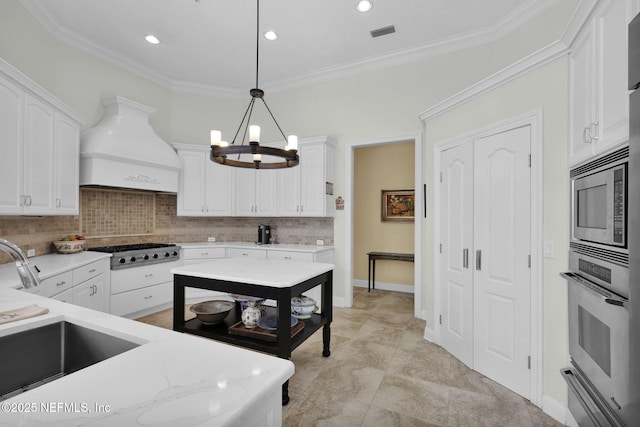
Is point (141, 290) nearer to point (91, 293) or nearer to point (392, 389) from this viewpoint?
point (91, 293)

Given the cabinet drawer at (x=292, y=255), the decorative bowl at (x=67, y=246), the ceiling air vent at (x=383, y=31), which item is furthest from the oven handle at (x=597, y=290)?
the decorative bowl at (x=67, y=246)

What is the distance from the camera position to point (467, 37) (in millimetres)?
3818

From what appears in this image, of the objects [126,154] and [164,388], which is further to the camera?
[126,154]

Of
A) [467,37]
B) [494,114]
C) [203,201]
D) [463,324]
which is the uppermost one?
[467,37]

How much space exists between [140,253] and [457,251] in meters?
3.67

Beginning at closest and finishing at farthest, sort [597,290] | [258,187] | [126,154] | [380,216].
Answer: [597,290], [126,154], [258,187], [380,216]

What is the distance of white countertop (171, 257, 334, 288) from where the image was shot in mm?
2281

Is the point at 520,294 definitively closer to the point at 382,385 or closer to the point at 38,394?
the point at 382,385

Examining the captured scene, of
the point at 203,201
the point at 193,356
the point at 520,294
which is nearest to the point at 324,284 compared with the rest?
the point at 520,294

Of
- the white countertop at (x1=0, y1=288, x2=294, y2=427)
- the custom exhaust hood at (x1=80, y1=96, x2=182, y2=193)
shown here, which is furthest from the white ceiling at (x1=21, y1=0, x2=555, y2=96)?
the white countertop at (x1=0, y1=288, x2=294, y2=427)

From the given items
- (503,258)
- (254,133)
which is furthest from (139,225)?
(503,258)

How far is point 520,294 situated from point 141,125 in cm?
462

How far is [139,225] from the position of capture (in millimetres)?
4641

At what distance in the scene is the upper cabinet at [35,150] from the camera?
2.36m
